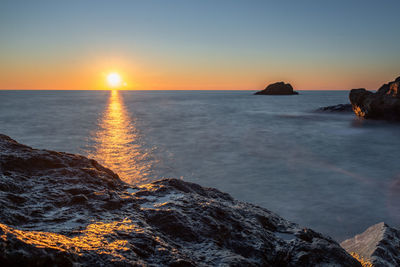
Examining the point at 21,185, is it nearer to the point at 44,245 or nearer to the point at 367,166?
the point at 44,245

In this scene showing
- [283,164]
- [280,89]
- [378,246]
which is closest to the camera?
[378,246]

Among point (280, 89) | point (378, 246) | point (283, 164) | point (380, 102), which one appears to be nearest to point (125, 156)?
point (283, 164)

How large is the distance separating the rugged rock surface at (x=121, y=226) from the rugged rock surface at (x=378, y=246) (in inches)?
35.8

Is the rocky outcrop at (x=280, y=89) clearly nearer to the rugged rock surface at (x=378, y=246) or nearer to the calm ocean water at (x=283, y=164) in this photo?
the calm ocean water at (x=283, y=164)

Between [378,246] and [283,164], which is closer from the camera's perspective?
[378,246]

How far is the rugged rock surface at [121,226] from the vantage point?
144 centimetres

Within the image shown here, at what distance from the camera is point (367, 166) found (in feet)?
36.5

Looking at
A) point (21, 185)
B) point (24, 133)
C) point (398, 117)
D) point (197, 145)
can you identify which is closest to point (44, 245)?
point (21, 185)

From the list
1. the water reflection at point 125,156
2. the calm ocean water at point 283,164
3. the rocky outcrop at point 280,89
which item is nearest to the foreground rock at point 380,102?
the calm ocean water at point 283,164

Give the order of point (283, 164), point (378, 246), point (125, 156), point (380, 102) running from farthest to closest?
point (380, 102)
point (125, 156)
point (283, 164)
point (378, 246)

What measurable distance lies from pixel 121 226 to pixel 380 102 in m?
28.1

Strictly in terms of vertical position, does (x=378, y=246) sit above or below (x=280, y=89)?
below

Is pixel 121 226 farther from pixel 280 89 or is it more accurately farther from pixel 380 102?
pixel 280 89

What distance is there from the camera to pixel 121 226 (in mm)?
1938
